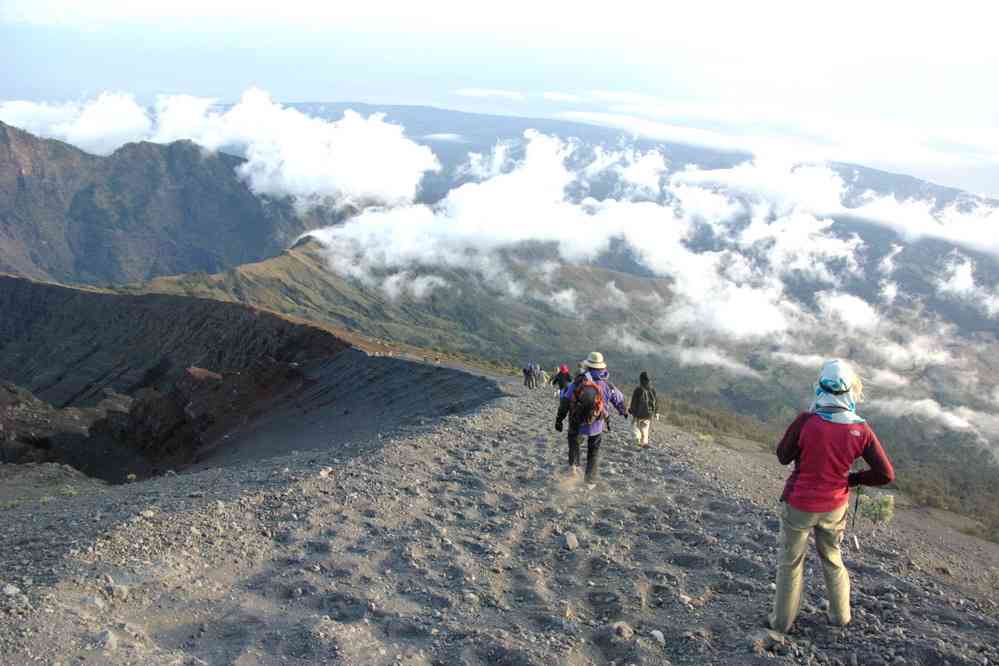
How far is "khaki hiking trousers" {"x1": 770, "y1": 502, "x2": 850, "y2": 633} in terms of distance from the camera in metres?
7.68

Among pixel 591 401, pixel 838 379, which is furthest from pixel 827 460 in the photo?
pixel 591 401

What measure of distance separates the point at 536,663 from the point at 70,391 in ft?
287

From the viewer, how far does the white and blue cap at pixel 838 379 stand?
7.46 metres

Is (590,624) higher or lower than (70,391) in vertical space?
higher

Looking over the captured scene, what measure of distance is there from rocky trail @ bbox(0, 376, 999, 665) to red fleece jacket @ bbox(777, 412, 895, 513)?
59.3 inches

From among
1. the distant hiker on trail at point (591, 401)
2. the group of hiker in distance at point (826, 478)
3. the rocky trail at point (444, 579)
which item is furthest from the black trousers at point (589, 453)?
the group of hiker in distance at point (826, 478)

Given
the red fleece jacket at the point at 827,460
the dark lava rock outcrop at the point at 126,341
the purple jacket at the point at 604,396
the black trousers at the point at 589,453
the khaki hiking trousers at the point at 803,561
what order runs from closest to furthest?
1. the red fleece jacket at the point at 827,460
2. the khaki hiking trousers at the point at 803,561
3. the purple jacket at the point at 604,396
4. the black trousers at the point at 589,453
5. the dark lava rock outcrop at the point at 126,341

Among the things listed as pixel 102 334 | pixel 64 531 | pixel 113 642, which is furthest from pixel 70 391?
pixel 113 642

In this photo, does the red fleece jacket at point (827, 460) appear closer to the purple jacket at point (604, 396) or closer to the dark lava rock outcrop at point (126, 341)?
the purple jacket at point (604, 396)

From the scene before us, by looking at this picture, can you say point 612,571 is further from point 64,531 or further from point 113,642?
point 64,531

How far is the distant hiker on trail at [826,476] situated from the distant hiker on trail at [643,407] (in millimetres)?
11930

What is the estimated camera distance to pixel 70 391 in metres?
80.9

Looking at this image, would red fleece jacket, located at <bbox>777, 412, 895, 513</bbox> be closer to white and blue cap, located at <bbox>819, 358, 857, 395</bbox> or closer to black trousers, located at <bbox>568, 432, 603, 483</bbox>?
white and blue cap, located at <bbox>819, 358, 857, 395</bbox>

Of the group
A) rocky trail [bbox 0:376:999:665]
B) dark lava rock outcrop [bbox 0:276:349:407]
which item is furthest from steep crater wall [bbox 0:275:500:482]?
rocky trail [bbox 0:376:999:665]
